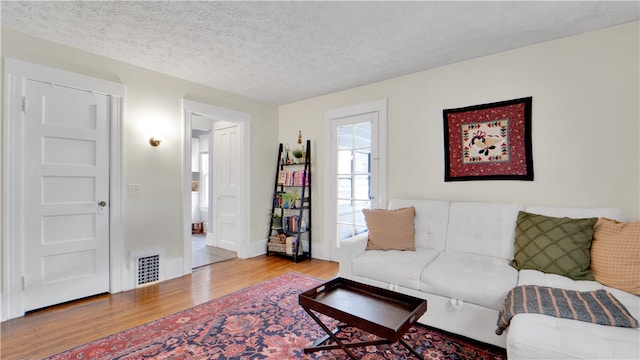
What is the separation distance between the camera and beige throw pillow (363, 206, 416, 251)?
2691 mm

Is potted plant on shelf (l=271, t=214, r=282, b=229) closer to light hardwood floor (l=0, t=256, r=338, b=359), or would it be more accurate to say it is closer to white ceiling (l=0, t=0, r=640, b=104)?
light hardwood floor (l=0, t=256, r=338, b=359)

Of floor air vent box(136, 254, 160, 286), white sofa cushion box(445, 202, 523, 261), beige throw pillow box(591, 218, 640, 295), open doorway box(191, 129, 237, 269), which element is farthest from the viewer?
open doorway box(191, 129, 237, 269)

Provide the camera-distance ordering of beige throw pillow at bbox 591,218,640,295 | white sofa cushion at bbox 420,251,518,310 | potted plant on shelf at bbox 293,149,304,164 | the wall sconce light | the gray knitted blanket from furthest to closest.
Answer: potted plant on shelf at bbox 293,149,304,164 → the wall sconce light → white sofa cushion at bbox 420,251,518,310 → beige throw pillow at bbox 591,218,640,295 → the gray knitted blanket

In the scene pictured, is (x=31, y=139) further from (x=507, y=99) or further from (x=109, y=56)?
(x=507, y=99)

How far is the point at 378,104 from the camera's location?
3541mm

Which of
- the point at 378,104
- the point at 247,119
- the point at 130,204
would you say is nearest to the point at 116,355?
the point at 130,204

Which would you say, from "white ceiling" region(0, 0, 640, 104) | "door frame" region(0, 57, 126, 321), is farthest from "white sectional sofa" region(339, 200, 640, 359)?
"door frame" region(0, 57, 126, 321)

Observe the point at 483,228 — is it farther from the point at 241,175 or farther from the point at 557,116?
the point at 241,175

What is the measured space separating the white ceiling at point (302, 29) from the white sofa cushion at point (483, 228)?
1.50 m

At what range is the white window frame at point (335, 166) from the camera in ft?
11.5

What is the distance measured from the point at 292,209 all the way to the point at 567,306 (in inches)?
130

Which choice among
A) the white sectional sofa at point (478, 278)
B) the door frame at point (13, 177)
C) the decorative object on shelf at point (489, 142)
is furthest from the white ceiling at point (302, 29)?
the white sectional sofa at point (478, 278)

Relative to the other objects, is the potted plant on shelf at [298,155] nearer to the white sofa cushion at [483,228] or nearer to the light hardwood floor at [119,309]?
the light hardwood floor at [119,309]

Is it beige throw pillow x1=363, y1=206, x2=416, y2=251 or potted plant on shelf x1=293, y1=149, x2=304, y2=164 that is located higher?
potted plant on shelf x1=293, y1=149, x2=304, y2=164
